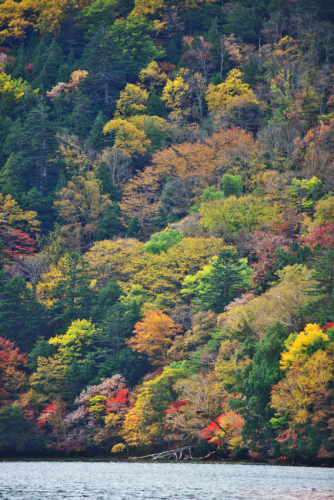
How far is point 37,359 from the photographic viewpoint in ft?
209

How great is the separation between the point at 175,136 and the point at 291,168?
22723mm

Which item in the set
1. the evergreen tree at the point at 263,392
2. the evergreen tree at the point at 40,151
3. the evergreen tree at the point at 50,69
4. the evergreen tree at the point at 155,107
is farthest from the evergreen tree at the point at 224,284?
the evergreen tree at the point at 50,69

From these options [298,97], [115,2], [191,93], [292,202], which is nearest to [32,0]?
[115,2]

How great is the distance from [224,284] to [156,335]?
844 centimetres

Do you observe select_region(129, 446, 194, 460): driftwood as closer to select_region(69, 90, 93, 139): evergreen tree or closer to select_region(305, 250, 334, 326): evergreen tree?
select_region(305, 250, 334, 326): evergreen tree

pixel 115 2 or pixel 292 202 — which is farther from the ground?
pixel 115 2

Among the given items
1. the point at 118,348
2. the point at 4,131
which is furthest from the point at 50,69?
the point at 118,348

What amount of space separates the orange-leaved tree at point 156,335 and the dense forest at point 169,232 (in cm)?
20

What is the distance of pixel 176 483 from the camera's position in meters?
31.0

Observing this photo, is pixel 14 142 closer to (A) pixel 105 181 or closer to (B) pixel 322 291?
(A) pixel 105 181

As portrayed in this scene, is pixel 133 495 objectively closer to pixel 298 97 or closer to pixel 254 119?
pixel 298 97

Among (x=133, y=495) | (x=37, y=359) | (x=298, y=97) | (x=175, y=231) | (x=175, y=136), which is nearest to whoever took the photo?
(x=133, y=495)

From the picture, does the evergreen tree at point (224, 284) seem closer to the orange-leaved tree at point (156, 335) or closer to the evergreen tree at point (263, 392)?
the orange-leaved tree at point (156, 335)

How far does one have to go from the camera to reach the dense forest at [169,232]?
1742 inches
